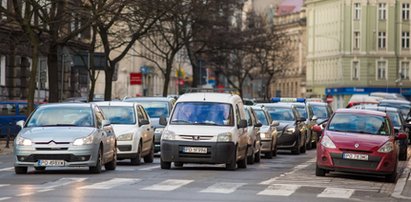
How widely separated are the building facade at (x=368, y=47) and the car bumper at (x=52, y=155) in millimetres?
112572

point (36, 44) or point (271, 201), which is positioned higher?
point (36, 44)

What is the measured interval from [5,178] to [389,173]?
26.1 ft

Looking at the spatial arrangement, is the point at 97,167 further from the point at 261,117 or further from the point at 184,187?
the point at 261,117

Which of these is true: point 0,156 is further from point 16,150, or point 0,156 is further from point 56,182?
point 56,182

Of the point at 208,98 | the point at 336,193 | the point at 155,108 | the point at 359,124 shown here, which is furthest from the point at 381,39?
the point at 336,193

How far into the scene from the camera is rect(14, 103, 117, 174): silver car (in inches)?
922

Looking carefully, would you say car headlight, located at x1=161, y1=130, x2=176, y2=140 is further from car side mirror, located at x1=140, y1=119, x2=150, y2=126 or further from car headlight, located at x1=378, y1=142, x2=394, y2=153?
car headlight, located at x1=378, y1=142, x2=394, y2=153

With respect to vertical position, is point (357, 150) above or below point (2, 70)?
below

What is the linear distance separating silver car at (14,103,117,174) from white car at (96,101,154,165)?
3578 millimetres

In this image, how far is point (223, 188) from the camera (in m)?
20.4

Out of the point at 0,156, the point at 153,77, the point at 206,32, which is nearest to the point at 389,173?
the point at 0,156

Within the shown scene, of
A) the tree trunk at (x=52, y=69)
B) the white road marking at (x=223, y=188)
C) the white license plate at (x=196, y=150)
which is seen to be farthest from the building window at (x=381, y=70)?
the white road marking at (x=223, y=188)

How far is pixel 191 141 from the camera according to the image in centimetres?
2592

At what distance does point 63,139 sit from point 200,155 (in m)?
3.60
